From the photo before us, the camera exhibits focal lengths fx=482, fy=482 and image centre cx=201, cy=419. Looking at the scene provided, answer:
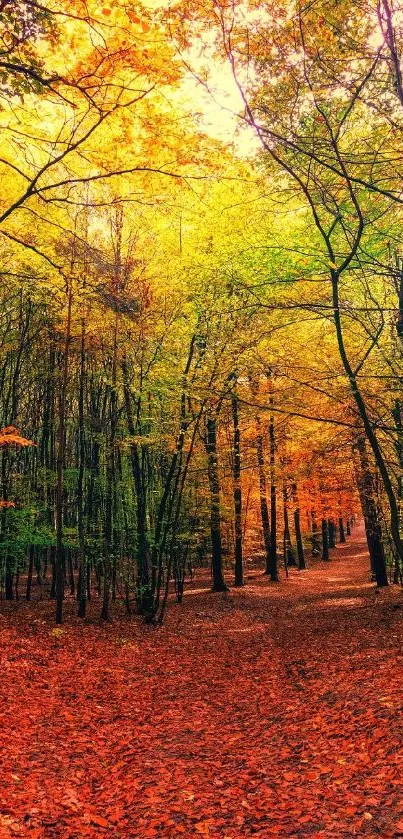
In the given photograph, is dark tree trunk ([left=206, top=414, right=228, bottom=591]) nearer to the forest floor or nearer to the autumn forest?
the autumn forest

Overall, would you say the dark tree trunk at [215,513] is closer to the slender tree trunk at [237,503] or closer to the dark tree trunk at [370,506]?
the slender tree trunk at [237,503]

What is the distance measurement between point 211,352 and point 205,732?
9610 mm

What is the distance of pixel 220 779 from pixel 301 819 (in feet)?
4.58

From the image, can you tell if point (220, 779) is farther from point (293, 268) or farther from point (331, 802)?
point (293, 268)

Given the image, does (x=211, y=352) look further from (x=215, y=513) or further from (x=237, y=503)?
(x=237, y=503)

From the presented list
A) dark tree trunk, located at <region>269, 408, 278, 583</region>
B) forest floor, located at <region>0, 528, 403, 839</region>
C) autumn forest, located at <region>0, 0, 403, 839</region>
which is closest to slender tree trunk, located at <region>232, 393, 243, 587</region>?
dark tree trunk, located at <region>269, 408, 278, 583</region>

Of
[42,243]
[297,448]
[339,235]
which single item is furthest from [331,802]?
[297,448]

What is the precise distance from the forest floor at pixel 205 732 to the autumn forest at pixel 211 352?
0.04m

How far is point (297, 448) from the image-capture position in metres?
19.6

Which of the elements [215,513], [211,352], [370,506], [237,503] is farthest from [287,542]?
[211,352]

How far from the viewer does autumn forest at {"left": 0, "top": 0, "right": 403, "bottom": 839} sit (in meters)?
5.05

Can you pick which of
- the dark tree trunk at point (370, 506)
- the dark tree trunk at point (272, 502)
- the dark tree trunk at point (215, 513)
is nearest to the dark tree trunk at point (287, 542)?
the dark tree trunk at point (272, 502)

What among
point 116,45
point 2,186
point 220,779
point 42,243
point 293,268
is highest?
point 2,186

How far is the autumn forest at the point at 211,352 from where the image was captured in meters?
5.05
